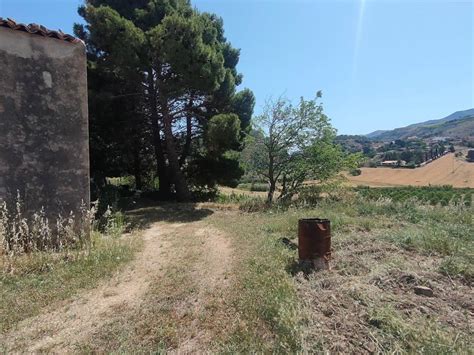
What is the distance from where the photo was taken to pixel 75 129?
625cm

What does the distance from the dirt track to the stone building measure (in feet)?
131

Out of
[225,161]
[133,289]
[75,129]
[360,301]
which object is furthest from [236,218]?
[360,301]

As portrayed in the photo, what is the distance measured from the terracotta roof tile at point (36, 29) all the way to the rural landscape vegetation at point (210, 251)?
2826 millimetres

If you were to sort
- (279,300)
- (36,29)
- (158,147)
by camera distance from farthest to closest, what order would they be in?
1. (158,147)
2. (36,29)
3. (279,300)

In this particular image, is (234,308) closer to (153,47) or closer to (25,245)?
(25,245)

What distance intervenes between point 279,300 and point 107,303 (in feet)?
6.31

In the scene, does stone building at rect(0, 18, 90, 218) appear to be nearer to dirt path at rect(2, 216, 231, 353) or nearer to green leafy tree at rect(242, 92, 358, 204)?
dirt path at rect(2, 216, 231, 353)

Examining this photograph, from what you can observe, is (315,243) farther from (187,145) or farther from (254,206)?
(187,145)

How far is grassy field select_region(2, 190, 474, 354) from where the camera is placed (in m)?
2.92

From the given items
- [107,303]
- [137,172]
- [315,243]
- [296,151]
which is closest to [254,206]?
[296,151]

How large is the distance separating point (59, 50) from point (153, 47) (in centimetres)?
479

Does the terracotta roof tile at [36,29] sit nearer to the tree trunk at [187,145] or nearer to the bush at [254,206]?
the bush at [254,206]

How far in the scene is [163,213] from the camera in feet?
34.9

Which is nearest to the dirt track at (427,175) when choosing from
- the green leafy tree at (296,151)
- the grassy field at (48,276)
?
the green leafy tree at (296,151)
